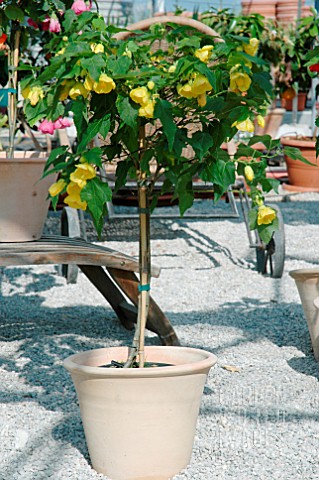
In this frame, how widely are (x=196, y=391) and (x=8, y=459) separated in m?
0.52

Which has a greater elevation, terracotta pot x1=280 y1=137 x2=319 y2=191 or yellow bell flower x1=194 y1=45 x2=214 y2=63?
yellow bell flower x1=194 y1=45 x2=214 y2=63

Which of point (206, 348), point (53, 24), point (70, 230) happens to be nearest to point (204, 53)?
point (206, 348)

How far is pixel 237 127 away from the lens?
1917 mm

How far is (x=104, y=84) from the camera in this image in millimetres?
1728

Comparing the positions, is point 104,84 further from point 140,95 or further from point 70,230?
point 70,230

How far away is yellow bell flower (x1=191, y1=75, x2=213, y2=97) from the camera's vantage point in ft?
5.72

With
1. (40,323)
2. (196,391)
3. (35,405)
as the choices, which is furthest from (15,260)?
(196,391)

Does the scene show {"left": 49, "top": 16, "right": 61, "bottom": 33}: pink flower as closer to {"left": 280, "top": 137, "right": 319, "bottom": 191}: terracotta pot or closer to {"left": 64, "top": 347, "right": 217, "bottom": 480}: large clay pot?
{"left": 64, "top": 347, "right": 217, "bottom": 480}: large clay pot

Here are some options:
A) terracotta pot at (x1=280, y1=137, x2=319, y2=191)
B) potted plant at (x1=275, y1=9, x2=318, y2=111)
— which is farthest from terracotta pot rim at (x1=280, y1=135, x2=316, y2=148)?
potted plant at (x1=275, y1=9, x2=318, y2=111)

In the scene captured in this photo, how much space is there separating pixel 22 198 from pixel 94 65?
1.23m

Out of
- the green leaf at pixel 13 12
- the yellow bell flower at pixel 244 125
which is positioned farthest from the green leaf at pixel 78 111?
the green leaf at pixel 13 12

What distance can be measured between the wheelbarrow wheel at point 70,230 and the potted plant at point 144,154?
1876 millimetres

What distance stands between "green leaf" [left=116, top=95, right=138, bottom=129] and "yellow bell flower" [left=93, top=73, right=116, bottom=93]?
5 cm

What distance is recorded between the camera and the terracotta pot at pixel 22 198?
9.28 feet
